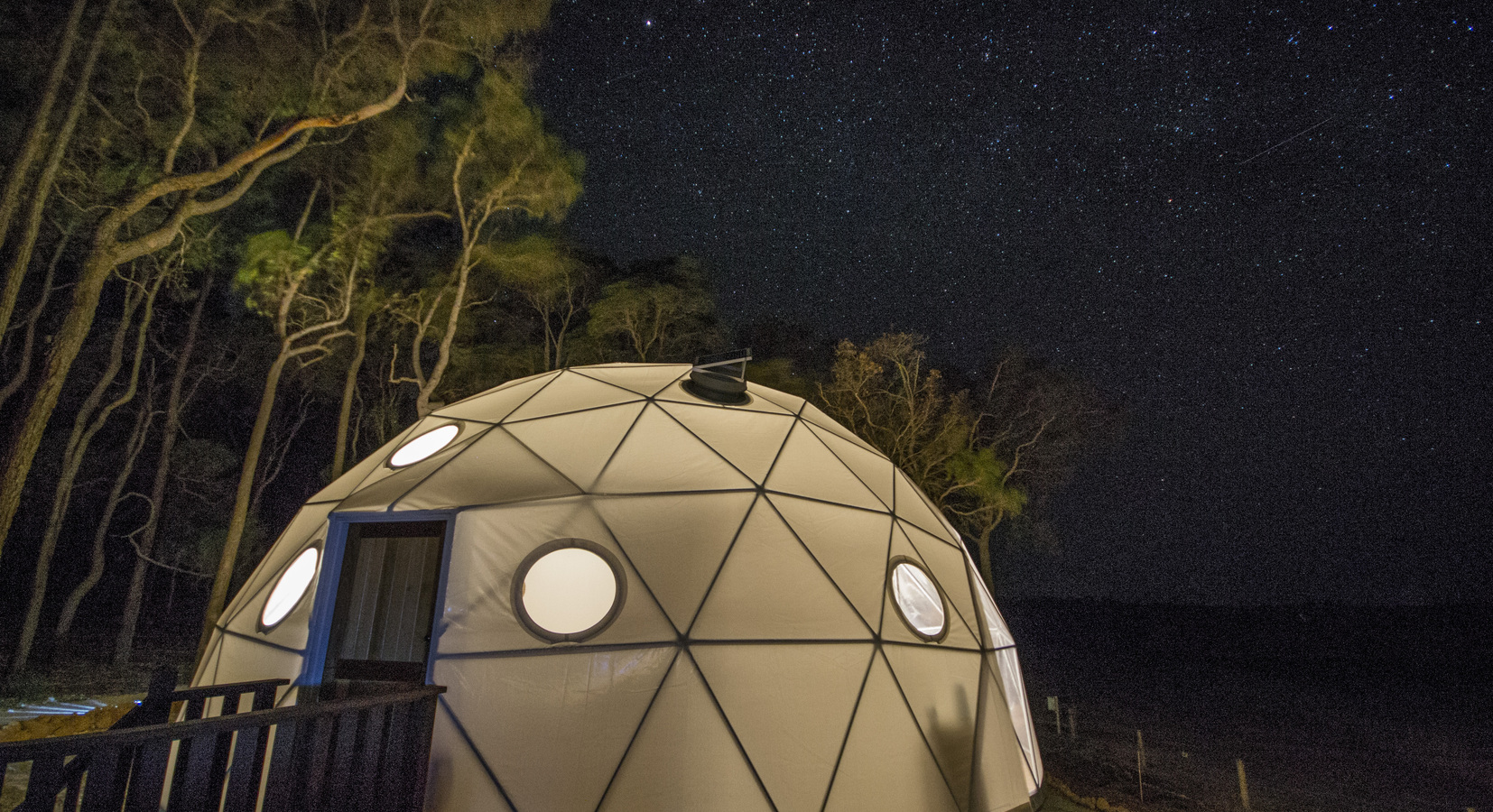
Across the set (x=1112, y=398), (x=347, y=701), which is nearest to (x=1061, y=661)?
(x=1112, y=398)

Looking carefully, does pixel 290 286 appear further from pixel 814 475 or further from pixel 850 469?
pixel 850 469

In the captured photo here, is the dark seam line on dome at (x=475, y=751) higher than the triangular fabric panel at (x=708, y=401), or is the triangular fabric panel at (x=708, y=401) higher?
the triangular fabric panel at (x=708, y=401)

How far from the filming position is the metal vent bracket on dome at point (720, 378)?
713 centimetres

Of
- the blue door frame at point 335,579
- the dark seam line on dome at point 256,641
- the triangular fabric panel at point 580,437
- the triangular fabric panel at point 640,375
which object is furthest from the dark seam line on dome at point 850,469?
the dark seam line on dome at point 256,641

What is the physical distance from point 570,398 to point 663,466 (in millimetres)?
1592

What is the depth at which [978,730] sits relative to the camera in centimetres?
586

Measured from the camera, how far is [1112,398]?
2212 cm

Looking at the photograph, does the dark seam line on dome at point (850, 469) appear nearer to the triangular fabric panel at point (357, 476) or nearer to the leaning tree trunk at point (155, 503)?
the triangular fabric panel at point (357, 476)

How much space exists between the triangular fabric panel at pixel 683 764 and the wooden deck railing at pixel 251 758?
135cm

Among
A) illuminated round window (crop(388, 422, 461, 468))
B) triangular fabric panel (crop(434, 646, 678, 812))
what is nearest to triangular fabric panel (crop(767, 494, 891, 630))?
triangular fabric panel (crop(434, 646, 678, 812))

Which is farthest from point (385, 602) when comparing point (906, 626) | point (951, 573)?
point (951, 573)

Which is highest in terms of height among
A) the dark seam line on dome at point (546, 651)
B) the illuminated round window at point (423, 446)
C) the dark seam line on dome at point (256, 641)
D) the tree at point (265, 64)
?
the tree at point (265, 64)

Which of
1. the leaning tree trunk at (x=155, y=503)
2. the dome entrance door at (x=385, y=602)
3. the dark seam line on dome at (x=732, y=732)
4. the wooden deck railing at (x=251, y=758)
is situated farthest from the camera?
the leaning tree trunk at (x=155, y=503)

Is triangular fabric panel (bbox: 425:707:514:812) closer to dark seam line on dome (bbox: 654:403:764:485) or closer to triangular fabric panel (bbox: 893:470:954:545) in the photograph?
dark seam line on dome (bbox: 654:403:764:485)
